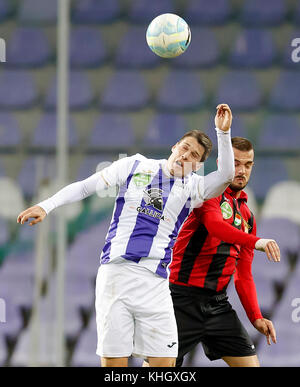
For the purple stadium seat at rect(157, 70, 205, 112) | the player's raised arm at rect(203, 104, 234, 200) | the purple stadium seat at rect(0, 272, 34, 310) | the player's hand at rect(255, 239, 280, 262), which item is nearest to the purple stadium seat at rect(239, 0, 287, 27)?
the purple stadium seat at rect(157, 70, 205, 112)

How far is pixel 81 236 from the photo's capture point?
6527mm

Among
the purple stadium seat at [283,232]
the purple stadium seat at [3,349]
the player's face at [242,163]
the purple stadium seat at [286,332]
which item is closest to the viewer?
the player's face at [242,163]

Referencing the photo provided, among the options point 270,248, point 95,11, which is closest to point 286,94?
point 95,11

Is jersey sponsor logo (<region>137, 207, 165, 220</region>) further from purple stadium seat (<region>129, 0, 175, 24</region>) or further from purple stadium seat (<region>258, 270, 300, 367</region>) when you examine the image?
purple stadium seat (<region>129, 0, 175, 24</region>)

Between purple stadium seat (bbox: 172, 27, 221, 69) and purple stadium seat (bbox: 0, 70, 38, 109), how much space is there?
1.46 meters

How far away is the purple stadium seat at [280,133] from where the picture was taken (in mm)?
6668

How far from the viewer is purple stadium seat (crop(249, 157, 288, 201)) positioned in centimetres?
647

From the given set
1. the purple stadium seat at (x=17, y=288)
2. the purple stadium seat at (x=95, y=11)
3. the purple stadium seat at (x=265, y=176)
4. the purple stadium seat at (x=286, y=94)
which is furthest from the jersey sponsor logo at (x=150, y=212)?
the purple stadium seat at (x=95, y=11)

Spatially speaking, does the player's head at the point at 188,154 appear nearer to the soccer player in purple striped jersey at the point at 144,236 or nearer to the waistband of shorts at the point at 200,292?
the soccer player in purple striped jersey at the point at 144,236

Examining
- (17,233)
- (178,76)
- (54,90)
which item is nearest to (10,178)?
(17,233)

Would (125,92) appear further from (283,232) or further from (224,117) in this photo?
(224,117)

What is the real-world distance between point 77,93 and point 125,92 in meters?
0.48

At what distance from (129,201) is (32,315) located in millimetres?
3363

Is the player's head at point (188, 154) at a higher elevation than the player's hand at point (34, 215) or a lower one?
higher
